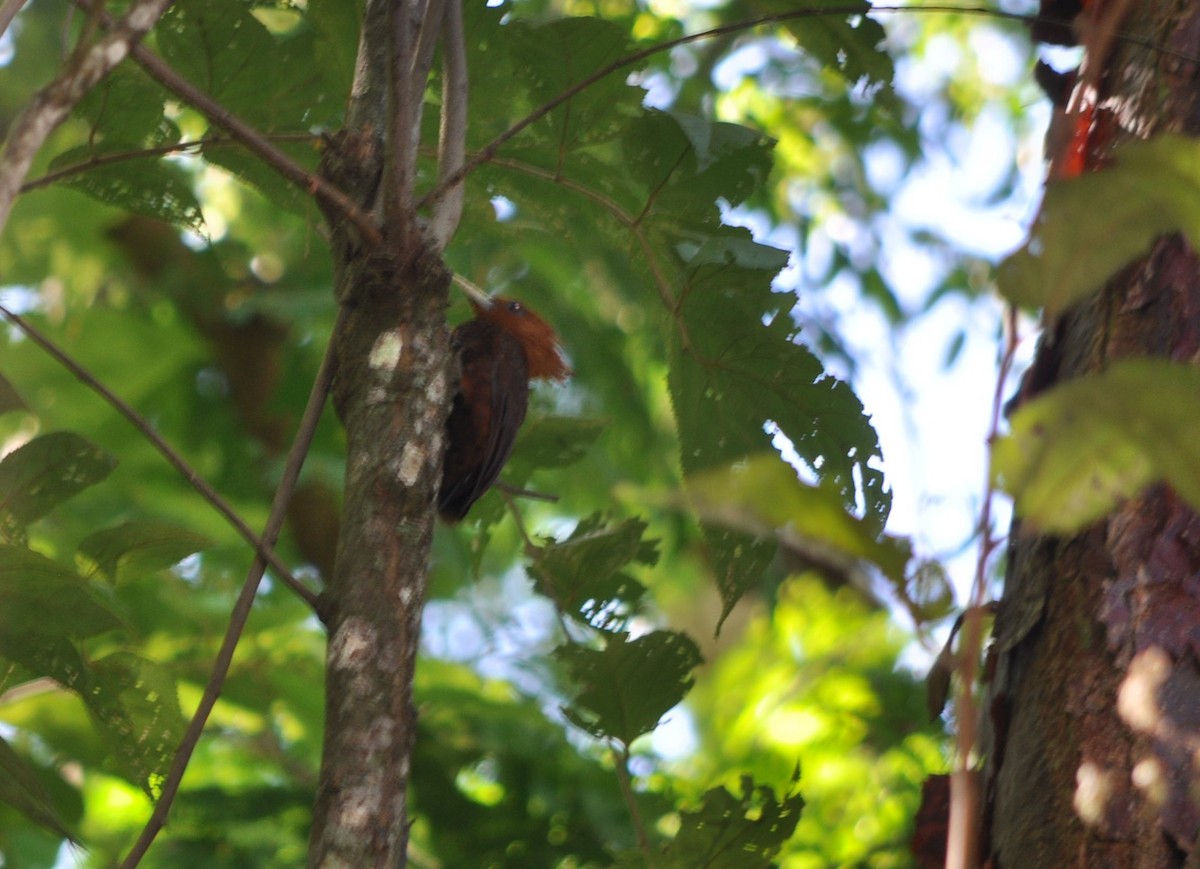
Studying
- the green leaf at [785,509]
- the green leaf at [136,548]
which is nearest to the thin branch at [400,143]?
the green leaf at [136,548]

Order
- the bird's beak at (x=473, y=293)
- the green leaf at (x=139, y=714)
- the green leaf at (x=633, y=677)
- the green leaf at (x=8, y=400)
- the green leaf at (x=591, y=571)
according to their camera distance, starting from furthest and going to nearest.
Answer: the bird's beak at (x=473, y=293)
the green leaf at (x=591, y=571)
the green leaf at (x=633, y=677)
the green leaf at (x=139, y=714)
the green leaf at (x=8, y=400)

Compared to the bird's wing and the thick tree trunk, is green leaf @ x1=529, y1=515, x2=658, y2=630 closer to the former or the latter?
the bird's wing

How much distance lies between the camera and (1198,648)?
1.45 meters

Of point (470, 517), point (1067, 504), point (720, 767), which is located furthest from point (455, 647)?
point (1067, 504)

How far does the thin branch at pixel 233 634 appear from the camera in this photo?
1156 mm

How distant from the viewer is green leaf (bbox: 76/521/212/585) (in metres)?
1.40

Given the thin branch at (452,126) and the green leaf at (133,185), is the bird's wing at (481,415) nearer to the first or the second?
the green leaf at (133,185)

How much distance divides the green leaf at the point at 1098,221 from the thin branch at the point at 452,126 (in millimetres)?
750

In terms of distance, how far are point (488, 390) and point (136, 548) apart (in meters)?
1.05

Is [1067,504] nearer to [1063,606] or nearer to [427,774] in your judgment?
[1063,606]

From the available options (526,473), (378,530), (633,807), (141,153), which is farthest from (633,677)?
(141,153)

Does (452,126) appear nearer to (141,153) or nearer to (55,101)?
(141,153)

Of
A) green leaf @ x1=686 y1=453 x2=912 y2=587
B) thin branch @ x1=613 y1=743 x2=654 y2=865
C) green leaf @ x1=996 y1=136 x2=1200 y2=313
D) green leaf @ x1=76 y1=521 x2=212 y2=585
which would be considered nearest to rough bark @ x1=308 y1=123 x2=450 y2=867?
green leaf @ x1=76 y1=521 x2=212 y2=585

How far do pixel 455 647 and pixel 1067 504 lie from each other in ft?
19.1
